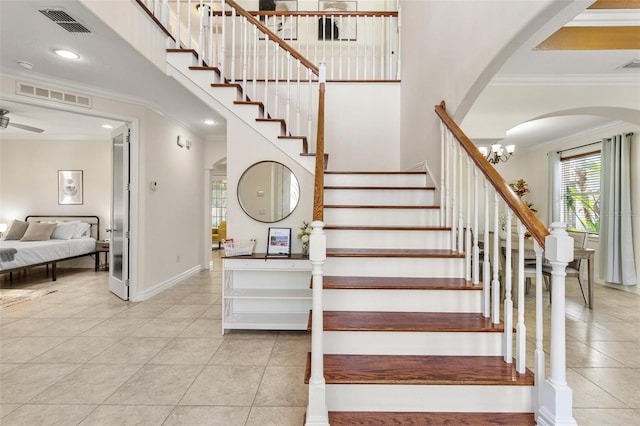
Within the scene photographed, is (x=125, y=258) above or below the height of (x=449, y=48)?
below

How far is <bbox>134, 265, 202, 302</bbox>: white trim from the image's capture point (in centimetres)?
420

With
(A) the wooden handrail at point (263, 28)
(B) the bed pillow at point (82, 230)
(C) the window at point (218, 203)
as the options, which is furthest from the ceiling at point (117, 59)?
(C) the window at point (218, 203)

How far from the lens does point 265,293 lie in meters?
3.29

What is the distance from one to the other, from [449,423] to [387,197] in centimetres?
207

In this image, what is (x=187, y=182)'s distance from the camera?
5469 mm

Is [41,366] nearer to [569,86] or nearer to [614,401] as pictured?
[614,401]

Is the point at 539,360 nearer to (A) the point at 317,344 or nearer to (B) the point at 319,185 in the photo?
(A) the point at 317,344

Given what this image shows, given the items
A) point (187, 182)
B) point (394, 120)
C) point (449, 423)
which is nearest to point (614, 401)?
point (449, 423)

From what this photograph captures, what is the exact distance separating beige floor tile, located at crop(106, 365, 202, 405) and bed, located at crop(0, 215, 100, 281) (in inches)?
165

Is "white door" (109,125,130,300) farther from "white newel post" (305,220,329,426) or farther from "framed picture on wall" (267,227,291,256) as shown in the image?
"white newel post" (305,220,329,426)

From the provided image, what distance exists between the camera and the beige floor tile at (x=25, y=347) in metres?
2.63

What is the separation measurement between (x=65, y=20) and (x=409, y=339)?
3.34 metres

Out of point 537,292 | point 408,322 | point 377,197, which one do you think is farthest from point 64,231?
point 537,292

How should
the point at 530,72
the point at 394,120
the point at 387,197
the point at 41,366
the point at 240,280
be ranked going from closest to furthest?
the point at 41,366 < the point at 530,72 < the point at 387,197 < the point at 240,280 < the point at 394,120
